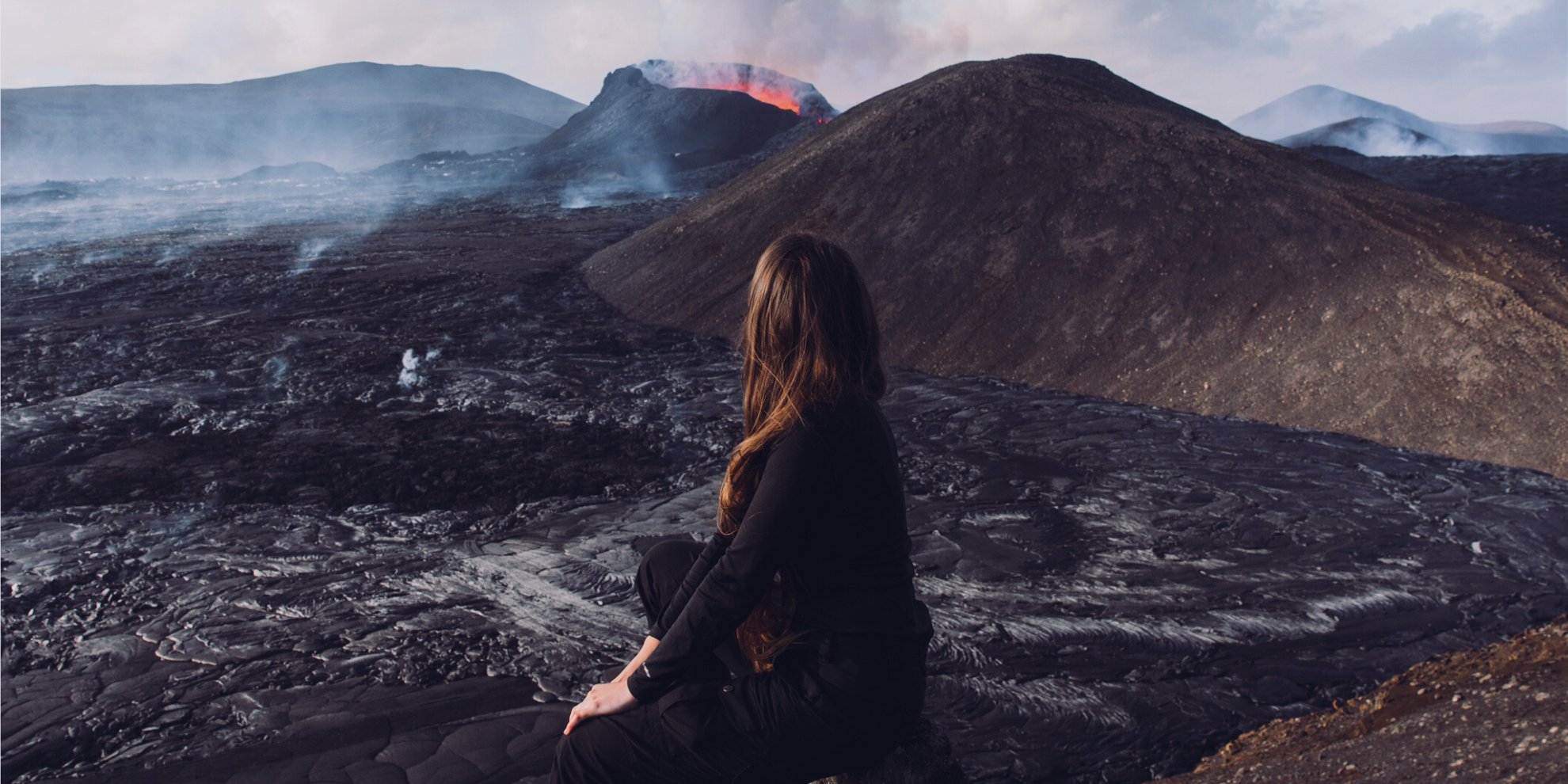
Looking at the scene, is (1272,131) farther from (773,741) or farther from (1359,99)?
(773,741)

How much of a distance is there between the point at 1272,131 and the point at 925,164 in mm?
56784

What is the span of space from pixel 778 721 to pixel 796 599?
0.23 metres

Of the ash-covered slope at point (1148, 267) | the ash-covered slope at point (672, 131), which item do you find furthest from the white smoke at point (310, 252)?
the ash-covered slope at point (672, 131)

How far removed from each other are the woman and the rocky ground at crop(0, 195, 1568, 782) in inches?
93.3

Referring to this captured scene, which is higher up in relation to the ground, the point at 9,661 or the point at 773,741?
the point at 773,741

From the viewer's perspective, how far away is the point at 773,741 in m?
1.92

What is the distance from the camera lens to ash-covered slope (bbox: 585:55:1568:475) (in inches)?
398

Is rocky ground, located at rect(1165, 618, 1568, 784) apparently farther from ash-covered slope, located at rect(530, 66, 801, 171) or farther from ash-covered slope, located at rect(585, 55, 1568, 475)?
ash-covered slope, located at rect(530, 66, 801, 171)

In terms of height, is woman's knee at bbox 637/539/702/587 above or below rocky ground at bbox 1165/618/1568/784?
above

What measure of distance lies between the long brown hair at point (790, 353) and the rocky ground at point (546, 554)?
2.45 m

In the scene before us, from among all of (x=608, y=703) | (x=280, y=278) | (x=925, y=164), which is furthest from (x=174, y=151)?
(x=608, y=703)

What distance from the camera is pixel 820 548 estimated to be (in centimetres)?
195

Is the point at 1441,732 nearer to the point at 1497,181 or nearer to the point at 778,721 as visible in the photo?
the point at 778,721

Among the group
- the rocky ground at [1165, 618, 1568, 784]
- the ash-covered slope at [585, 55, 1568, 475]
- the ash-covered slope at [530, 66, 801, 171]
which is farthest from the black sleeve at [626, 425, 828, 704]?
the ash-covered slope at [530, 66, 801, 171]
